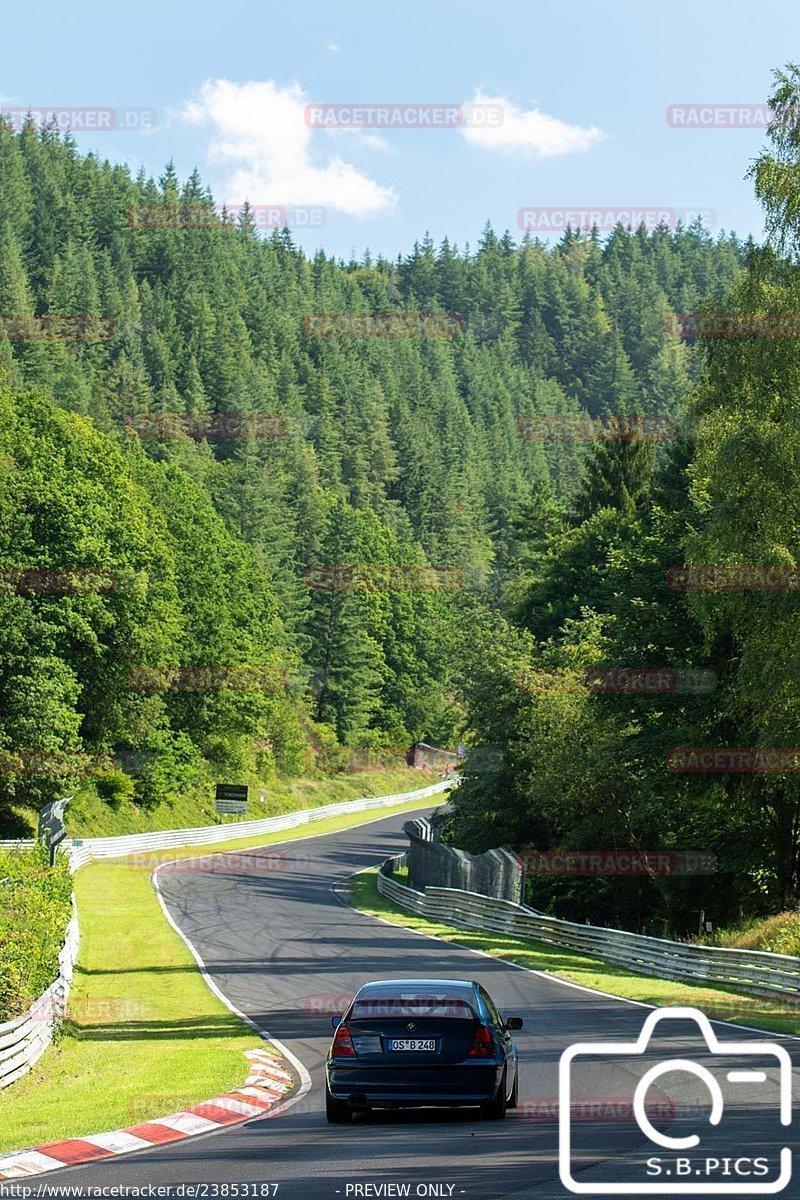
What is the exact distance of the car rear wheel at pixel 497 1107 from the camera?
510 inches

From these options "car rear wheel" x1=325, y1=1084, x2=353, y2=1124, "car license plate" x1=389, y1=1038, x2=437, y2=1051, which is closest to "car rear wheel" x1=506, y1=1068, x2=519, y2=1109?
"car license plate" x1=389, y1=1038, x2=437, y2=1051

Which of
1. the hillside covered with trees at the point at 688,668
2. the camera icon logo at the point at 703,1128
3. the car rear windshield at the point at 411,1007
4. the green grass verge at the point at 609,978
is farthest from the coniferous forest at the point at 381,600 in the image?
the car rear windshield at the point at 411,1007

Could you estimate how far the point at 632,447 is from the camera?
8612 centimetres

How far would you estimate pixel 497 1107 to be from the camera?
12992 millimetres

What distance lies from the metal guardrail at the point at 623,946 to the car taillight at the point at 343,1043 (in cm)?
1511

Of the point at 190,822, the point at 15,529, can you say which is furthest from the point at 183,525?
the point at 15,529

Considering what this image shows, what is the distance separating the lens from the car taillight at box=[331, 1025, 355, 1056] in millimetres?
12969

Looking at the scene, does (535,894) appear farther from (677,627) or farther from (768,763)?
(768,763)

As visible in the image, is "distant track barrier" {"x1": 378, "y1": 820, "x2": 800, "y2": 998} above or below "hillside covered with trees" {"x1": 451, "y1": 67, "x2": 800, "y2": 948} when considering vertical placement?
below

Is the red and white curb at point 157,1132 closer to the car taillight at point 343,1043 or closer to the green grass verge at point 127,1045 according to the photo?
the green grass verge at point 127,1045

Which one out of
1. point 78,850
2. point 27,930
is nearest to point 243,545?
point 78,850

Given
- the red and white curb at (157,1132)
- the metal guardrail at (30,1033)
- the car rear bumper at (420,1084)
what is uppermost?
the car rear bumper at (420,1084)

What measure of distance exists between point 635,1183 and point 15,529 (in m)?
56.9

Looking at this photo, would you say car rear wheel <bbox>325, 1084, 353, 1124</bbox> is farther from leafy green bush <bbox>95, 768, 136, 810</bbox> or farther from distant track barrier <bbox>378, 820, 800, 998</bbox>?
leafy green bush <bbox>95, 768, 136, 810</bbox>
